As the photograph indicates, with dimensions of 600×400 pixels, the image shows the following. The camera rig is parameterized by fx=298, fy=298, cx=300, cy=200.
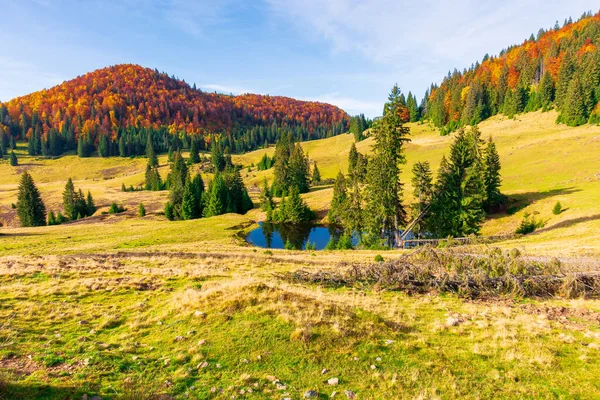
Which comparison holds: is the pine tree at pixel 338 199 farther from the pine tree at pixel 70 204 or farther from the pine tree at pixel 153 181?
the pine tree at pixel 153 181

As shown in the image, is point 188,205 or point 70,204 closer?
point 188,205

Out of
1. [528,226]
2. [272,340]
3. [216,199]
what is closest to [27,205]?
[216,199]

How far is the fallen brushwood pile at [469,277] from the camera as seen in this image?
14.3m

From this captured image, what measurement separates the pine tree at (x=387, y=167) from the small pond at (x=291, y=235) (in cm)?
1701

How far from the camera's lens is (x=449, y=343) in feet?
30.9

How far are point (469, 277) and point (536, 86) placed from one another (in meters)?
166

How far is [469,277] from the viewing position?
50.8 ft

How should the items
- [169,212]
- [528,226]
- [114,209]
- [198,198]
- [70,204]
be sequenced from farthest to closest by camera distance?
[70,204]
[114,209]
[198,198]
[169,212]
[528,226]

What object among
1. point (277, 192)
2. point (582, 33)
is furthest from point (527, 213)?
point (582, 33)

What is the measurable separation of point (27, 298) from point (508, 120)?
149 meters

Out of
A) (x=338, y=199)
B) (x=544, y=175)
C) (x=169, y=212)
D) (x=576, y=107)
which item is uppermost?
(x=576, y=107)

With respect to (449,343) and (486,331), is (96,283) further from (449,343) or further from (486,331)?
(486,331)

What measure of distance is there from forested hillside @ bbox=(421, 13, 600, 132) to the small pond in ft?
291

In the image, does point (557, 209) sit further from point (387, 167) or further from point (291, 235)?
point (291, 235)
